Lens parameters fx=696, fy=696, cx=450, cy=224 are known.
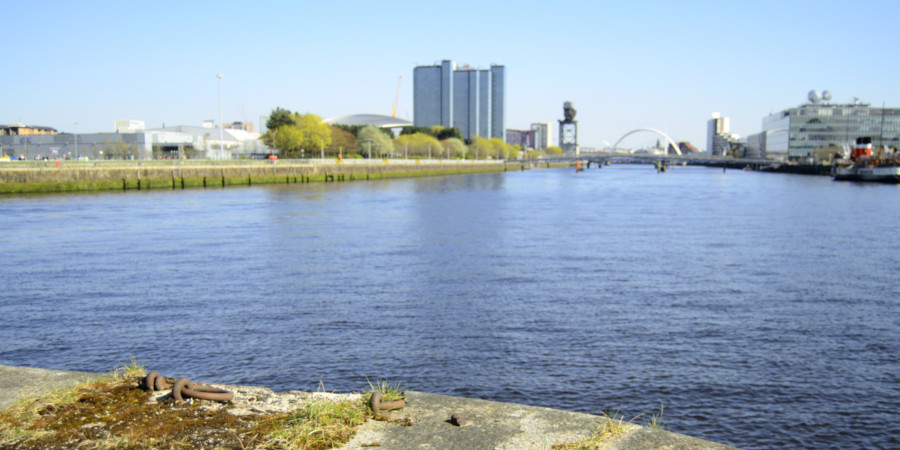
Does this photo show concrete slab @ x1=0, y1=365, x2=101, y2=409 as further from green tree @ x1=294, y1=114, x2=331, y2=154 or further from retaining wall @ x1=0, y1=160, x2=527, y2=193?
green tree @ x1=294, y1=114, x2=331, y2=154

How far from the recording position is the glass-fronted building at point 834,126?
521ft

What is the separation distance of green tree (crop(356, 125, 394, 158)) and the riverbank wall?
24.7 m

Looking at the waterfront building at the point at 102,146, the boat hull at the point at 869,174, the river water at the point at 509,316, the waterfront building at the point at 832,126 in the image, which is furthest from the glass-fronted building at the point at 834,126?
the river water at the point at 509,316

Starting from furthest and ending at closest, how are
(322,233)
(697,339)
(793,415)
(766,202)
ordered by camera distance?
(766,202) < (322,233) < (697,339) < (793,415)

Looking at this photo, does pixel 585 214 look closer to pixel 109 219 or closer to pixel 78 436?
pixel 109 219

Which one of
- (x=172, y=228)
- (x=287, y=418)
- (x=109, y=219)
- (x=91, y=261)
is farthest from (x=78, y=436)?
(x=109, y=219)

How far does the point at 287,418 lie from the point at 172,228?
26061mm

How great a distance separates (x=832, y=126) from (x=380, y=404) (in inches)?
7168

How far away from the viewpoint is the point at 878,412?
9156 mm

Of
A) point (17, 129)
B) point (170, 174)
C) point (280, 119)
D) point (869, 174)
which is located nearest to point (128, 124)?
point (17, 129)

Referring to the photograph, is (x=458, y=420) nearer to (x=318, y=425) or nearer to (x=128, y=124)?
(x=318, y=425)

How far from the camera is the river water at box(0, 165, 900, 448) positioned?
9742 mm

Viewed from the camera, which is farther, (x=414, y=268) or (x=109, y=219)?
(x=109, y=219)

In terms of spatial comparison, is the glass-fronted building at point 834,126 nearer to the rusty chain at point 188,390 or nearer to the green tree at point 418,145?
the green tree at point 418,145
